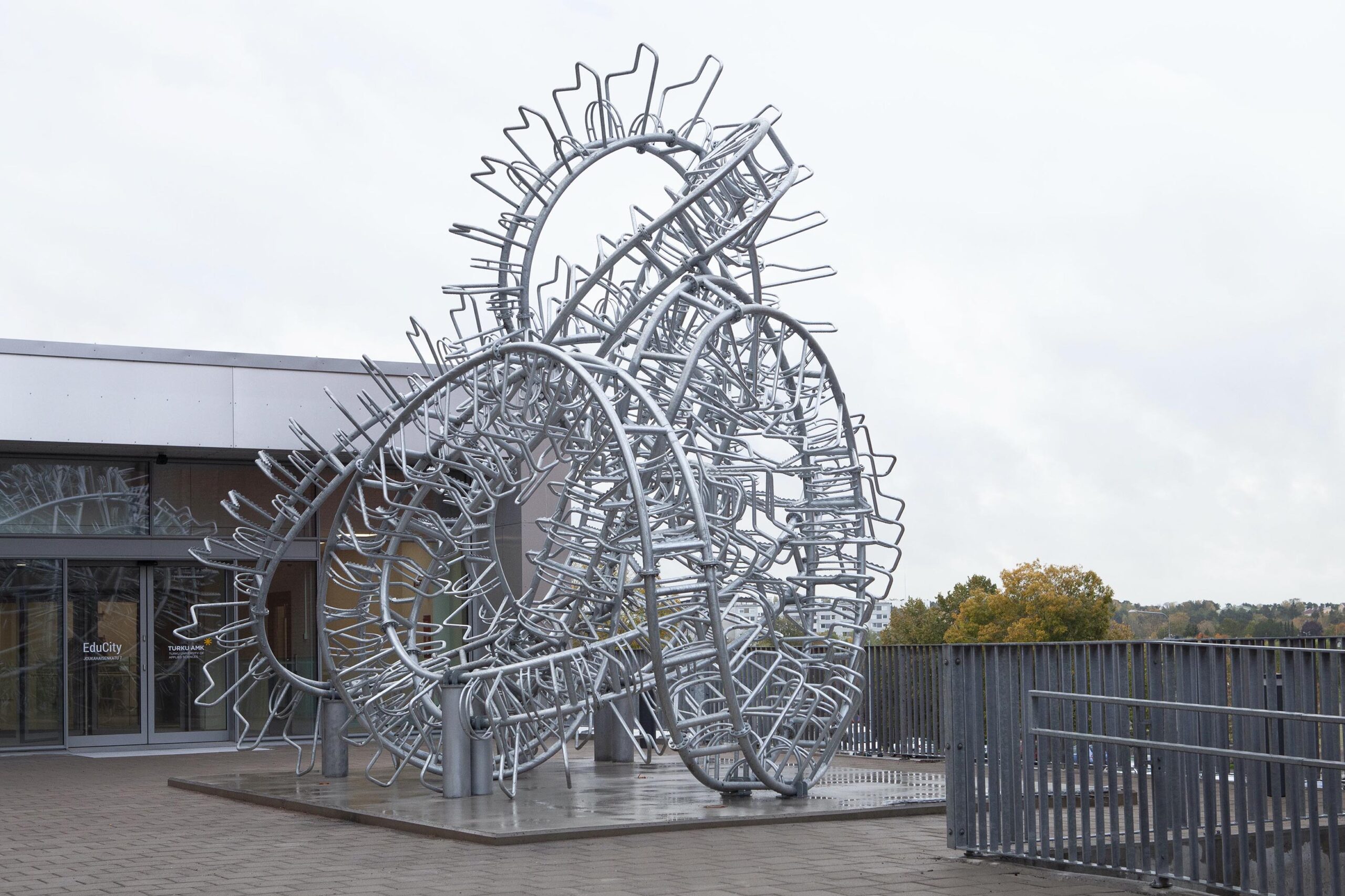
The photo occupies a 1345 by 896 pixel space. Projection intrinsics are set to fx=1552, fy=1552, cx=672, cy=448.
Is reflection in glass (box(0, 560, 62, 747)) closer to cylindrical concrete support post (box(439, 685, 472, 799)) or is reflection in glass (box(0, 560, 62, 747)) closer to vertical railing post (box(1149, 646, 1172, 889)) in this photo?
cylindrical concrete support post (box(439, 685, 472, 799))

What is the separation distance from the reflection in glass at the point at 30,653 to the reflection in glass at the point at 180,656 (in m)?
1.16

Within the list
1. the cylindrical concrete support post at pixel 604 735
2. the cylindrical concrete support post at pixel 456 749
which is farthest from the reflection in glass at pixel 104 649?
the cylindrical concrete support post at pixel 456 749

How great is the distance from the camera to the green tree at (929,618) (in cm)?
3888

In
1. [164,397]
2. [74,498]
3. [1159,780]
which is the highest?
[164,397]

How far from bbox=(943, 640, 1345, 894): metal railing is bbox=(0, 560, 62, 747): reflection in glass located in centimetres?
1298

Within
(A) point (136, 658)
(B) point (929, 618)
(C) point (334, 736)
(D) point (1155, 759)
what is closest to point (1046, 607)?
(B) point (929, 618)

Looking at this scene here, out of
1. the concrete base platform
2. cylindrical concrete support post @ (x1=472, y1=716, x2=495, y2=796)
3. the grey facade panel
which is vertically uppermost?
the grey facade panel

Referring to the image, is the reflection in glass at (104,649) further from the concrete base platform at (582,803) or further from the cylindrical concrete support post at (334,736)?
the cylindrical concrete support post at (334,736)

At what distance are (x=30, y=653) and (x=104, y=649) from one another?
0.82m

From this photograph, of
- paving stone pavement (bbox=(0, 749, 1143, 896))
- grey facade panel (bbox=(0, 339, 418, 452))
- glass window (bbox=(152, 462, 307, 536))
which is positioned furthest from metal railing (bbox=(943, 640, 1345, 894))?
glass window (bbox=(152, 462, 307, 536))

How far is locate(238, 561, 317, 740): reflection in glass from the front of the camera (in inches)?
775

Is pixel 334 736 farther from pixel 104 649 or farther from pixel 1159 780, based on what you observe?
pixel 1159 780

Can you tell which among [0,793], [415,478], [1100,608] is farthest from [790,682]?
[1100,608]

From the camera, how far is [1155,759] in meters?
7.63
